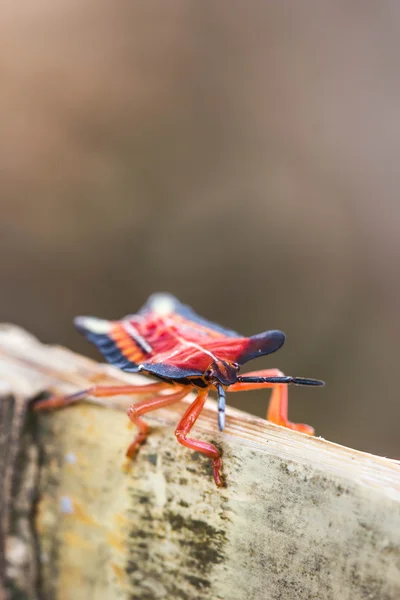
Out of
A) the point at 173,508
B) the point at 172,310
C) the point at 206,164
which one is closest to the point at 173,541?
the point at 173,508

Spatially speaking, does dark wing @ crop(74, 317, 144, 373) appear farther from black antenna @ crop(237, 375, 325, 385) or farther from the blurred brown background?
the blurred brown background

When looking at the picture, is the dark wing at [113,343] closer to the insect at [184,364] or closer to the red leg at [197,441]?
the insect at [184,364]

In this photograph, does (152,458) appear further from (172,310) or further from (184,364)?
(172,310)

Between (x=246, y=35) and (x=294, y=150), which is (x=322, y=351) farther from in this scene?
(x=246, y=35)

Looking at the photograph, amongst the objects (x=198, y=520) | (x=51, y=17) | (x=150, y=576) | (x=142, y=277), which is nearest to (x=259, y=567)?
(x=198, y=520)

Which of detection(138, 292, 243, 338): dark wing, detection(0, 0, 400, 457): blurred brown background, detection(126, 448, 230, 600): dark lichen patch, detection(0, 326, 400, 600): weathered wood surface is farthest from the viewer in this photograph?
detection(0, 0, 400, 457): blurred brown background

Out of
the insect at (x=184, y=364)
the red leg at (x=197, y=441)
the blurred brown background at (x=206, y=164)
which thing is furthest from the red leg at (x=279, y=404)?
the blurred brown background at (x=206, y=164)

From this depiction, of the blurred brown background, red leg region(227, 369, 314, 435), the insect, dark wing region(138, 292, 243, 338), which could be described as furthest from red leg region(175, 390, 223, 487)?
the blurred brown background
